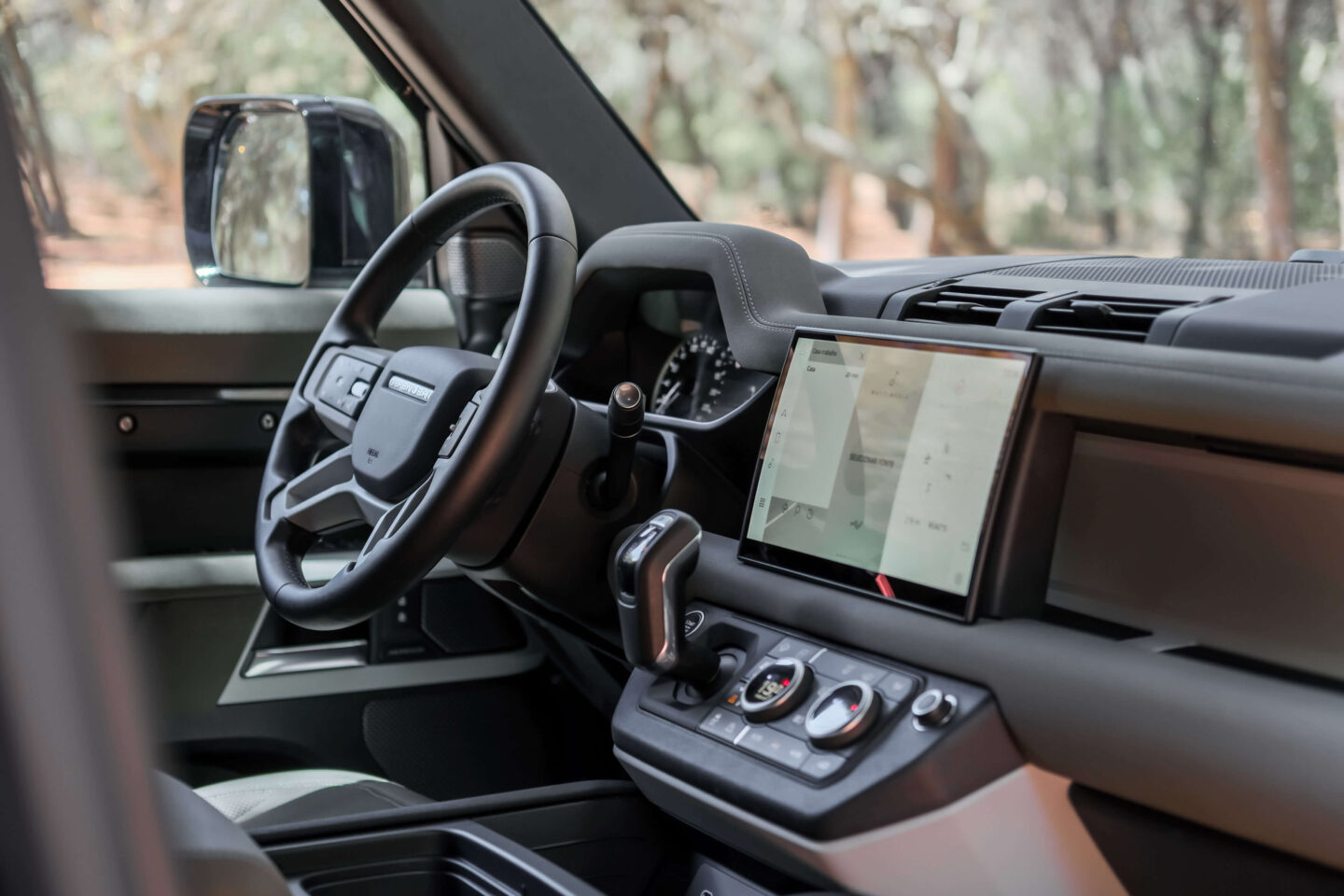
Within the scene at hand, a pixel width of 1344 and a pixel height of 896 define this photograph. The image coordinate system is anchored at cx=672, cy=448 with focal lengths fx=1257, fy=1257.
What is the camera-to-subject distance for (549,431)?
4.70ft

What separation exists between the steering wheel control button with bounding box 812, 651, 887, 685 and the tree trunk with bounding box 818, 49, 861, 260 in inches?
409

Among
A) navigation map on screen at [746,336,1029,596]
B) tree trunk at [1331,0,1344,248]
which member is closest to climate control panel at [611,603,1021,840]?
navigation map on screen at [746,336,1029,596]

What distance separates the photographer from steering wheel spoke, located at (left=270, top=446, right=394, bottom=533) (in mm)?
1497

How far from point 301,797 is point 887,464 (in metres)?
0.85

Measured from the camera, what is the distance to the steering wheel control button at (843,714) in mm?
1115

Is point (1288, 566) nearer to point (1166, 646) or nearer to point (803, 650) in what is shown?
point (1166, 646)

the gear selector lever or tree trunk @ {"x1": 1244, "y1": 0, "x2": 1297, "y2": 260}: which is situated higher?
tree trunk @ {"x1": 1244, "y1": 0, "x2": 1297, "y2": 260}

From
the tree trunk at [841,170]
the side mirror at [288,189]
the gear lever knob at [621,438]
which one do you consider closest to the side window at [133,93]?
the side mirror at [288,189]

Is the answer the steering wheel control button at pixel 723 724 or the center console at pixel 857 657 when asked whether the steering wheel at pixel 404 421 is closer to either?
the center console at pixel 857 657

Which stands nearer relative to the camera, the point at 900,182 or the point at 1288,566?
the point at 1288,566

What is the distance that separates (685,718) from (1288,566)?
1.89 feet

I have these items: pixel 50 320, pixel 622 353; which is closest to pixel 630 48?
pixel 622 353

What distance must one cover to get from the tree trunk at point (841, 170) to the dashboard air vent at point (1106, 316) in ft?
33.7

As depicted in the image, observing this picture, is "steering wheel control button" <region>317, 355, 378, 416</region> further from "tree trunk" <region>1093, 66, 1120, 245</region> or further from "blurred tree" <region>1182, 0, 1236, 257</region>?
"tree trunk" <region>1093, 66, 1120, 245</region>
